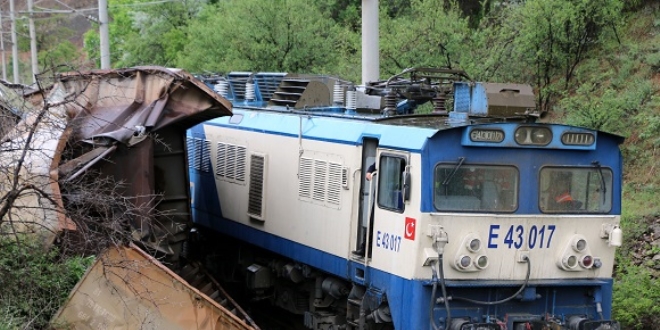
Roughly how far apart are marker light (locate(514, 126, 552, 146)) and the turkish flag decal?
149 centimetres

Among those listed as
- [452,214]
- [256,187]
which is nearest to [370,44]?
[256,187]

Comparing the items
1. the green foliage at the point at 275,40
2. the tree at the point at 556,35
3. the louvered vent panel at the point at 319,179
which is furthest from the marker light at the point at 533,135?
the green foliage at the point at 275,40

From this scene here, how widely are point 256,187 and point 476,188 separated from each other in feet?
13.9

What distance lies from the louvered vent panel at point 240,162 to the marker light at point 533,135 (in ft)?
16.4

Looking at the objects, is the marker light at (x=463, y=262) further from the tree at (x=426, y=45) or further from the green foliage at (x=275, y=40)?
the green foliage at (x=275, y=40)

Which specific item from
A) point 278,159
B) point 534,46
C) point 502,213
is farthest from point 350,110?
point 534,46

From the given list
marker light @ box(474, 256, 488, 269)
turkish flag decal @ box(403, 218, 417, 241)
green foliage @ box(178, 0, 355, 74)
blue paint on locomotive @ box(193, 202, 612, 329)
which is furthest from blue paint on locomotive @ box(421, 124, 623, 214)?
green foliage @ box(178, 0, 355, 74)

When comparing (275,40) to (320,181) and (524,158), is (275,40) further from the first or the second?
(524,158)

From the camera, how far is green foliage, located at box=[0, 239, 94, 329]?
9.57 m

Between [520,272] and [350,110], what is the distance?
3872mm

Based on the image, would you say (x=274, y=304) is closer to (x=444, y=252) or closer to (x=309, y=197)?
(x=309, y=197)

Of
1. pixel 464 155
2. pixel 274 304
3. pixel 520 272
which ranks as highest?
pixel 464 155

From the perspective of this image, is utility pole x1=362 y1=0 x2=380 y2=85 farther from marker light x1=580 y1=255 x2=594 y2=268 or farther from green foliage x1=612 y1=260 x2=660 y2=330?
marker light x1=580 y1=255 x2=594 y2=268

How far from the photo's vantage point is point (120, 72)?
1244 cm
